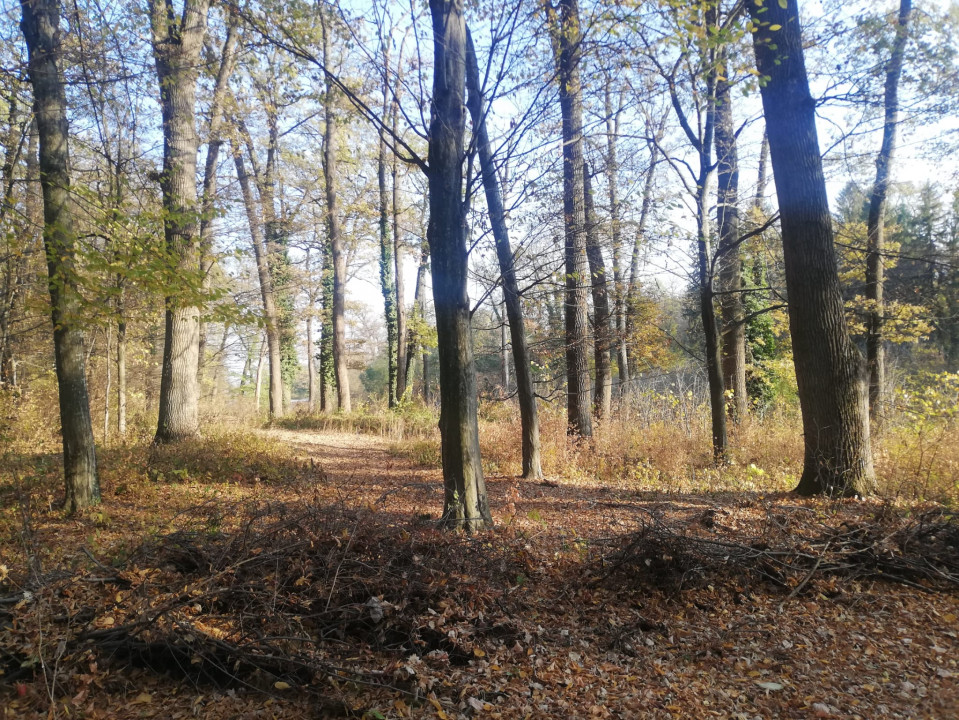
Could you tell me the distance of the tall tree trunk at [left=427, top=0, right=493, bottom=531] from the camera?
17.9 feet

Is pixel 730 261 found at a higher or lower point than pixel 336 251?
lower

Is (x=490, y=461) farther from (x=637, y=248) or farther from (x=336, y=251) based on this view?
(x=336, y=251)

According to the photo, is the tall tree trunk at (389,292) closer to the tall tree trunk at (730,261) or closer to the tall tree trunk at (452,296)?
the tall tree trunk at (730,261)

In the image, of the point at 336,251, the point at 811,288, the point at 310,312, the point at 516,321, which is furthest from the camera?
the point at 310,312

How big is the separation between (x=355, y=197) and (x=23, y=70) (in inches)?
551

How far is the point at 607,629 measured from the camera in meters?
3.81

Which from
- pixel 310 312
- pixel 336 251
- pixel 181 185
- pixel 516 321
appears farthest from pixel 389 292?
pixel 516 321

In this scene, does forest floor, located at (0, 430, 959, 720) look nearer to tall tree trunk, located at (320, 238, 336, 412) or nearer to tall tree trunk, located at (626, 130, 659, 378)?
tall tree trunk, located at (626, 130, 659, 378)

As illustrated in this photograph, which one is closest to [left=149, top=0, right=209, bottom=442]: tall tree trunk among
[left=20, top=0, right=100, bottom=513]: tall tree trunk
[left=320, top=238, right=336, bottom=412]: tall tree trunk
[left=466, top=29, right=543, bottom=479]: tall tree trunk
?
[left=20, top=0, right=100, bottom=513]: tall tree trunk

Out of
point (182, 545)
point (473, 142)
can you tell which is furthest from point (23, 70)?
point (182, 545)

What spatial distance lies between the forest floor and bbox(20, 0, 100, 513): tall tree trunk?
1.23m

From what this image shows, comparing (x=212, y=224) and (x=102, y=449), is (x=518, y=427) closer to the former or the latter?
(x=102, y=449)

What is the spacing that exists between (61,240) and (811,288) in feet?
29.9

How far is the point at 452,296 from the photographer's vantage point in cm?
548
